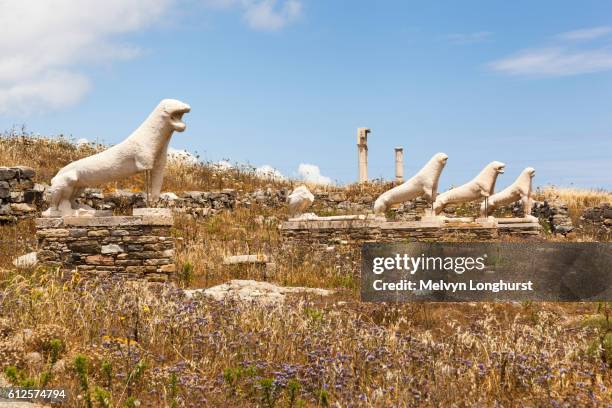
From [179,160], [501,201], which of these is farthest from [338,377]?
[179,160]

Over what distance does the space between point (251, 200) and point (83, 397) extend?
18.8m

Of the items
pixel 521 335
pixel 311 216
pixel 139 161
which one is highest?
pixel 139 161

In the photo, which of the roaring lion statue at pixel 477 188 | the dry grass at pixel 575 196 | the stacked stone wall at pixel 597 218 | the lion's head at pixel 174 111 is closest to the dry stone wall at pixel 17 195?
the lion's head at pixel 174 111

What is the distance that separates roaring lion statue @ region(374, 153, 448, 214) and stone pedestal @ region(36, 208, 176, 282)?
22.7 feet

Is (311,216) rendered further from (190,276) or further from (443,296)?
(443,296)

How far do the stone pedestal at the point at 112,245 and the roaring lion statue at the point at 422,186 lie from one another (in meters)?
6.91

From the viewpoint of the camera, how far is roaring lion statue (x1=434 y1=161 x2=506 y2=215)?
57.6 ft

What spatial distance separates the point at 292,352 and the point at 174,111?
19.9 ft

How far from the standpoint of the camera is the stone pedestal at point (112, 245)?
35.4ft

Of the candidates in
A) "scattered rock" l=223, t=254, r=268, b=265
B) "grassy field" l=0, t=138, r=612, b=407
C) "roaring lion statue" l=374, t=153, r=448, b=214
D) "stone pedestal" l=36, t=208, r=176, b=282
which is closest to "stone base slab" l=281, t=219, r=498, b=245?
"roaring lion statue" l=374, t=153, r=448, b=214

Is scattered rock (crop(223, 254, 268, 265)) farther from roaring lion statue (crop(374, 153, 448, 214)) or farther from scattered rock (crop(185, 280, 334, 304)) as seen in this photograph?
Result: roaring lion statue (crop(374, 153, 448, 214))

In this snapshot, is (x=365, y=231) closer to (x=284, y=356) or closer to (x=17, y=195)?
(x=17, y=195)

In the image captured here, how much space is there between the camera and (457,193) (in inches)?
694

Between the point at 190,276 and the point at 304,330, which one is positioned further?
the point at 190,276
